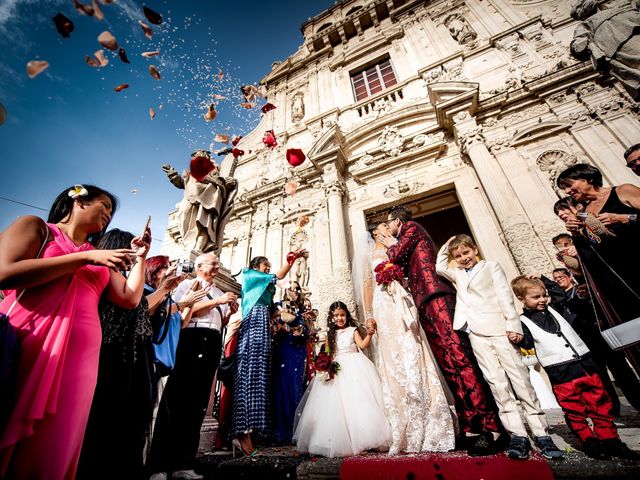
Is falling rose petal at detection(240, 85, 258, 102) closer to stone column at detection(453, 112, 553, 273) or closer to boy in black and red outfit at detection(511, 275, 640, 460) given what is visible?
stone column at detection(453, 112, 553, 273)

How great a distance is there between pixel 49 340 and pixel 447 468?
2136mm

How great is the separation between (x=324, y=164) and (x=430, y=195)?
120 inches

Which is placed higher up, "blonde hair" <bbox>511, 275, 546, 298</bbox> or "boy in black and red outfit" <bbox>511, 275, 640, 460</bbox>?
"blonde hair" <bbox>511, 275, 546, 298</bbox>

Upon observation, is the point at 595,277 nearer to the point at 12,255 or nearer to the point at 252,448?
the point at 252,448

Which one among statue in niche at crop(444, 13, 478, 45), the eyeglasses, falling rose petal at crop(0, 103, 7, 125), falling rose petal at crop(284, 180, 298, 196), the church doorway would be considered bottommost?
falling rose petal at crop(0, 103, 7, 125)

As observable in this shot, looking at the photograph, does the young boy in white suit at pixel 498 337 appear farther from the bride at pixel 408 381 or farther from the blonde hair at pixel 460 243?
the bride at pixel 408 381

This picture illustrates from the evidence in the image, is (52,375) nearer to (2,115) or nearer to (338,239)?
(2,115)

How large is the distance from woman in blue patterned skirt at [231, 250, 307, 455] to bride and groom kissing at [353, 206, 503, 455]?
1.13m

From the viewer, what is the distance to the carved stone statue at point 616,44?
4.91 meters

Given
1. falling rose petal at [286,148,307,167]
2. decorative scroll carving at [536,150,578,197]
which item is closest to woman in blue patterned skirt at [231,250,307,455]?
decorative scroll carving at [536,150,578,197]

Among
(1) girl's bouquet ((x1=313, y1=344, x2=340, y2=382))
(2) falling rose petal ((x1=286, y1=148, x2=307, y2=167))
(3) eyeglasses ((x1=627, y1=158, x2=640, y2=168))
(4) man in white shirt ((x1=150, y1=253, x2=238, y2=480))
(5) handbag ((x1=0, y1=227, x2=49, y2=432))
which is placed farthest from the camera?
(2) falling rose petal ((x1=286, y1=148, x2=307, y2=167))

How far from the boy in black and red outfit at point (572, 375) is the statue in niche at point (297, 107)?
9366mm

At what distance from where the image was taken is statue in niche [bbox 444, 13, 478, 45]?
7883mm

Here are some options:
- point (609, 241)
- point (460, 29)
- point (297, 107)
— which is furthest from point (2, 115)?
point (460, 29)
